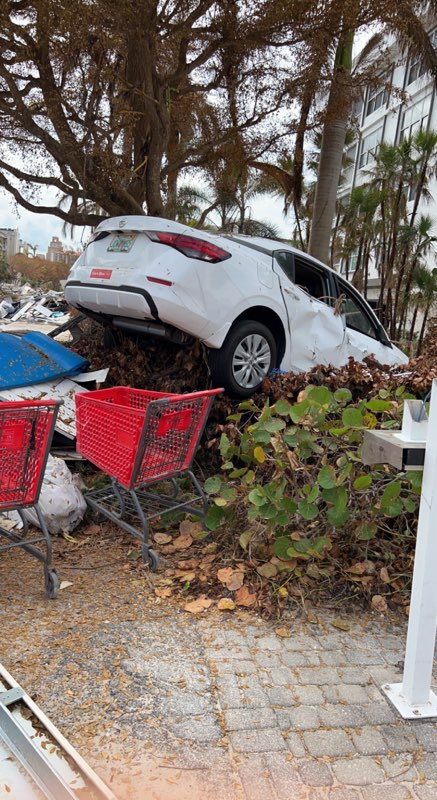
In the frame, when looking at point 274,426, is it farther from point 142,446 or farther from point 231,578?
point 231,578

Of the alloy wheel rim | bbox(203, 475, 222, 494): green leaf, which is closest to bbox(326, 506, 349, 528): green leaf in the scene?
bbox(203, 475, 222, 494): green leaf

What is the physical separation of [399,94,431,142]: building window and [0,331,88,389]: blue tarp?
23832 millimetres

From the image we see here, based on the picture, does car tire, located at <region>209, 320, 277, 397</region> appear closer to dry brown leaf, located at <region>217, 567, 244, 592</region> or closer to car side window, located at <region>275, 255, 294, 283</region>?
car side window, located at <region>275, 255, 294, 283</region>

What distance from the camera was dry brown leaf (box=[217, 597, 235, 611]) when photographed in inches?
136

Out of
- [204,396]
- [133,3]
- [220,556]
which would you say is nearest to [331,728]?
[220,556]

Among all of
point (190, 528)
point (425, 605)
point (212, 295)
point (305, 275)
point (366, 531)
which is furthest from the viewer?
point (305, 275)

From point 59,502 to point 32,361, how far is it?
1.64 m

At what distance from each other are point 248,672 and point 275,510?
103cm

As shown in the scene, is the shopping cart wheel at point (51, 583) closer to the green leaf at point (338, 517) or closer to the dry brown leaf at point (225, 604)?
the dry brown leaf at point (225, 604)

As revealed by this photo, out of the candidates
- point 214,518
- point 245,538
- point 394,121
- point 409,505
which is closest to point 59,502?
point 214,518

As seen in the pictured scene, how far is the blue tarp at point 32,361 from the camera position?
5227 mm

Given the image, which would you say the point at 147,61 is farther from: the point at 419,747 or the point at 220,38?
the point at 419,747

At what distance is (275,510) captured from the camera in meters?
3.66

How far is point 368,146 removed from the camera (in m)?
35.3
